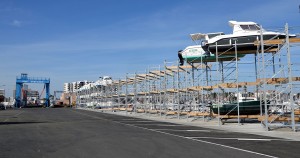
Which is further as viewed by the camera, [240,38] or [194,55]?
[194,55]

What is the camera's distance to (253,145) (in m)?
12.4

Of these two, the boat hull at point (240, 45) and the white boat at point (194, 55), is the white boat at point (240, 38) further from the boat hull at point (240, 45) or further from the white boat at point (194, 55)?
the white boat at point (194, 55)

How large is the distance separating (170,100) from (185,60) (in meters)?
16.2

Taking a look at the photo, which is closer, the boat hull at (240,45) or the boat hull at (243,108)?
the boat hull at (240,45)

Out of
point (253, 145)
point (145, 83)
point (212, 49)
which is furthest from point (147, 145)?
point (145, 83)

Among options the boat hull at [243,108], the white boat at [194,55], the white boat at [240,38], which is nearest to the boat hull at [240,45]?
the white boat at [240,38]

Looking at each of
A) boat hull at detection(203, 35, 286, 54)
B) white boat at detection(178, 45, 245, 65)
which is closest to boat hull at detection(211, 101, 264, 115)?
boat hull at detection(203, 35, 286, 54)

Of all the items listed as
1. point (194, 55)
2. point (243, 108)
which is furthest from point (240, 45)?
point (194, 55)

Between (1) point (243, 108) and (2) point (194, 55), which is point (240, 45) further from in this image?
(2) point (194, 55)

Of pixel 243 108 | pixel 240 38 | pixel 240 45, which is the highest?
pixel 240 38

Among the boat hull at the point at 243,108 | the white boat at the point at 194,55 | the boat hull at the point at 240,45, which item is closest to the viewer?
the boat hull at the point at 240,45

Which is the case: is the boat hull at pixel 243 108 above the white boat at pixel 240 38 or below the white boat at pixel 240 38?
below

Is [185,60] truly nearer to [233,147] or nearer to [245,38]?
[245,38]

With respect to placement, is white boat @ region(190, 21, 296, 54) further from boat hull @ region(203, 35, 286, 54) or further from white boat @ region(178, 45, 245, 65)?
white boat @ region(178, 45, 245, 65)
